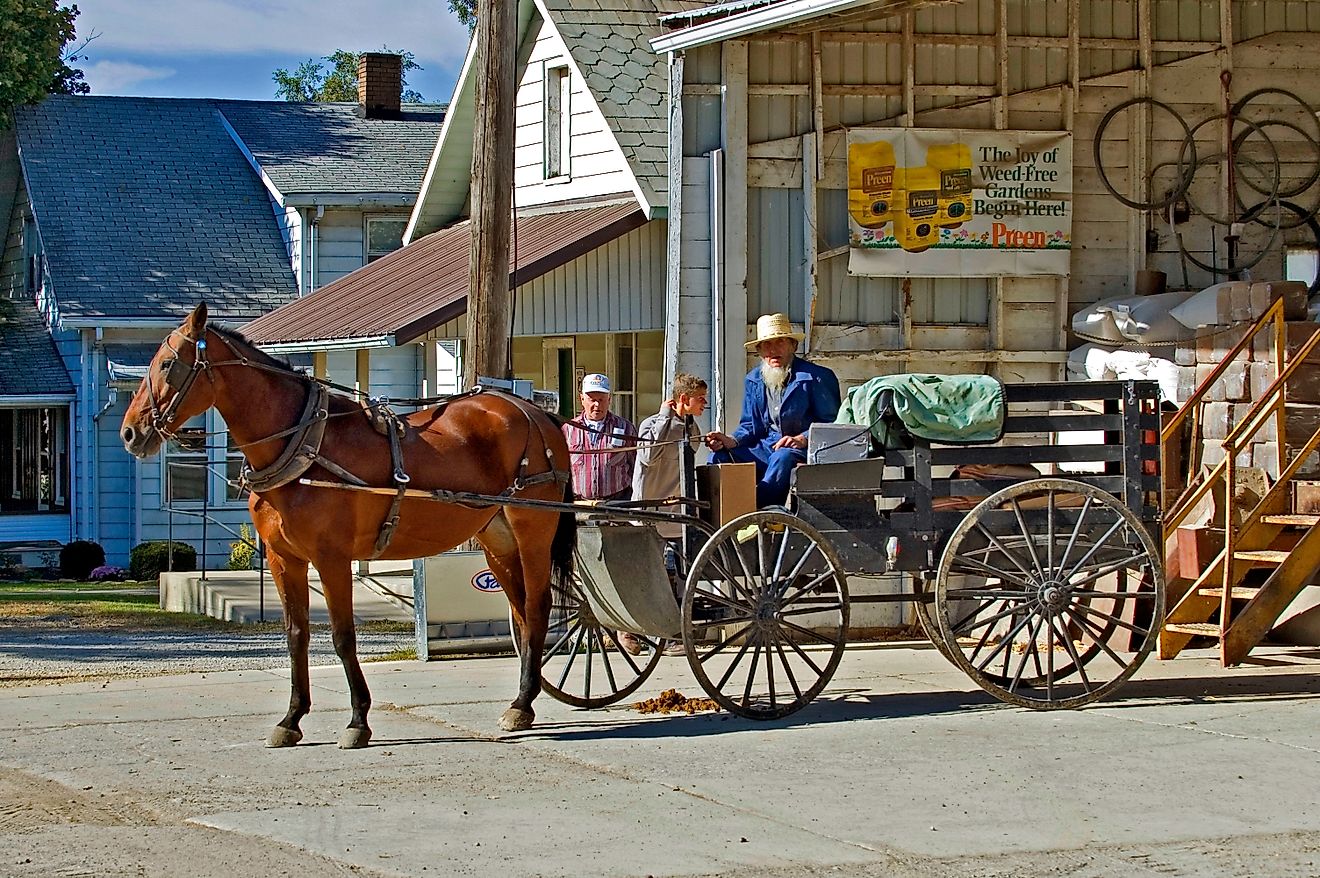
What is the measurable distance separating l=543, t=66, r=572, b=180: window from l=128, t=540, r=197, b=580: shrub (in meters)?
8.49

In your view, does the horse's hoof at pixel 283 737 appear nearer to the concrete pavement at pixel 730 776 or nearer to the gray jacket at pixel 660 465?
the concrete pavement at pixel 730 776

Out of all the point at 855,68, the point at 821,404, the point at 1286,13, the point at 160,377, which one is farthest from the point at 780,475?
the point at 1286,13

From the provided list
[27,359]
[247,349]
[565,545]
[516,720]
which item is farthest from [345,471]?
[27,359]

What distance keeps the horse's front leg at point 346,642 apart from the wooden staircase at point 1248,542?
5157mm

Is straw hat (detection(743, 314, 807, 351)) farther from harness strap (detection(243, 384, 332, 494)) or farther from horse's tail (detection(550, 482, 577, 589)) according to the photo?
harness strap (detection(243, 384, 332, 494))

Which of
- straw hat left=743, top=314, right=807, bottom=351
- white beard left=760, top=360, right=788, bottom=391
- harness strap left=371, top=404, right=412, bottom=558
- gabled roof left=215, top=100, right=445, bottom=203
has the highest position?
gabled roof left=215, top=100, right=445, bottom=203

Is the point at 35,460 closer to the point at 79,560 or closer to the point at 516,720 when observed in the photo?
the point at 79,560

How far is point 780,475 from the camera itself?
10.7 metres

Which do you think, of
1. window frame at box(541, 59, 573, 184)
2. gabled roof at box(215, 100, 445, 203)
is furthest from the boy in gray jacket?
gabled roof at box(215, 100, 445, 203)

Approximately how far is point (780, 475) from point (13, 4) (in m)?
19.1

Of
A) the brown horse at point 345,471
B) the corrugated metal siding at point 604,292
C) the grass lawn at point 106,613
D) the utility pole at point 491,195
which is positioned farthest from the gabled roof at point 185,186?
the brown horse at point 345,471

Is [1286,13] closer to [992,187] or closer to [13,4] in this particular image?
[992,187]

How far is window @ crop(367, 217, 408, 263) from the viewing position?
28.0 metres

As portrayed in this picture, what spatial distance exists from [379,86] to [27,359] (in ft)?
29.8
